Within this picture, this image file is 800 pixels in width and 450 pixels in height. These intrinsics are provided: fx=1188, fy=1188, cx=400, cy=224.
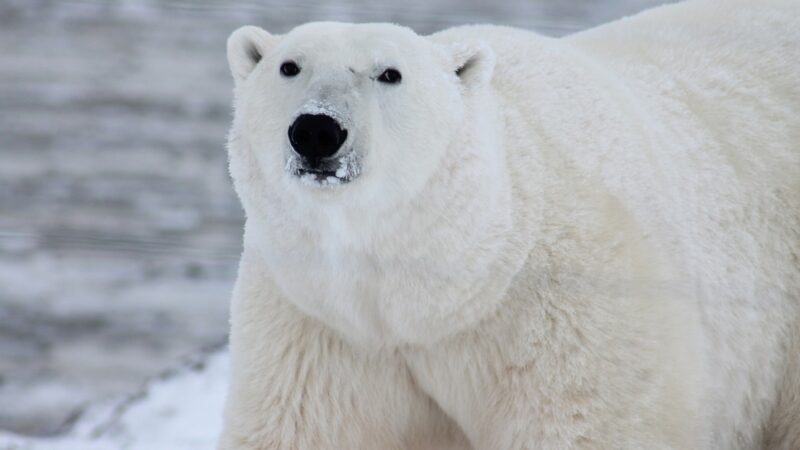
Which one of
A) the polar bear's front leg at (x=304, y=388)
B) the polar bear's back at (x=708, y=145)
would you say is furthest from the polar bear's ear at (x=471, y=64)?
the polar bear's front leg at (x=304, y=388)

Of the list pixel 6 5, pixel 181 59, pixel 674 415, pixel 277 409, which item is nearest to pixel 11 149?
pixel 181 59

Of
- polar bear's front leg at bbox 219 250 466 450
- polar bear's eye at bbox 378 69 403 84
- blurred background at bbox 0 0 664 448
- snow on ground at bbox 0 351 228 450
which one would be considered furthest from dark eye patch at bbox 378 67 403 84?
snow on ground at bbox 0 351 228 450

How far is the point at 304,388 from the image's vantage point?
2861mm

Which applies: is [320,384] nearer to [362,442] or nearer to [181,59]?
[362,442]

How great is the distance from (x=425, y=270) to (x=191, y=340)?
3.24 meters

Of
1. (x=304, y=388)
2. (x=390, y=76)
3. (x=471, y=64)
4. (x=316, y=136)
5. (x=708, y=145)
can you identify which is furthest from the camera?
(x=708, y=145)

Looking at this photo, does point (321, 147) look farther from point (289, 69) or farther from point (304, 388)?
point (304, 388)

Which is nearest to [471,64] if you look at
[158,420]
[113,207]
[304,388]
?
[304,388]

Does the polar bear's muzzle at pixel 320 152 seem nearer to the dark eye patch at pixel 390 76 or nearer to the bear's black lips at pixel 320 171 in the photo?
the bear's black lips at pixel 320 171

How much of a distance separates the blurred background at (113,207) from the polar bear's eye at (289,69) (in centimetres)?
171

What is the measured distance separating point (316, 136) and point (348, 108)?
116 mm

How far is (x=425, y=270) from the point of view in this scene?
2623mm

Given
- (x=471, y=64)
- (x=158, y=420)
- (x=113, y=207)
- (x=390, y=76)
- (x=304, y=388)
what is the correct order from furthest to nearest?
(x=113, y=207) < (x=158, y=420) < (x=304, y=388) < (x=471, y=64) < (x=390, y=76)

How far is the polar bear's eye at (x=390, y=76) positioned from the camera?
8.34ft
